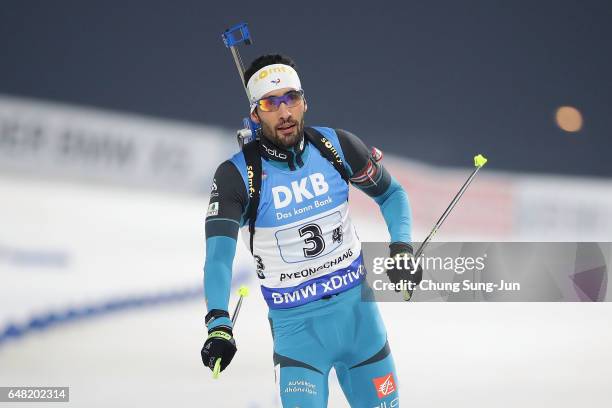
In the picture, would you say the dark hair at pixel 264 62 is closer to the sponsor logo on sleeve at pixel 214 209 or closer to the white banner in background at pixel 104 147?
the sponsor logo on sleeve at pixel 214 209

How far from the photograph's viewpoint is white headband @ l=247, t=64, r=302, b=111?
3.34 m

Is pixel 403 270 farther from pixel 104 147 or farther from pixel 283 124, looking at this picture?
pixel 104 147

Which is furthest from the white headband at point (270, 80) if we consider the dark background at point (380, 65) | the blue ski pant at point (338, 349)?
the dark background at point (380, 65)

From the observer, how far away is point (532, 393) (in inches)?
227

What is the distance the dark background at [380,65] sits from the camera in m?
9.05

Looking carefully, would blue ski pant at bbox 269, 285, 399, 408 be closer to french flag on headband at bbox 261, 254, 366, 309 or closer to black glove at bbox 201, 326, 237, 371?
french flag on headband at bbox 261, 254, 366, 309

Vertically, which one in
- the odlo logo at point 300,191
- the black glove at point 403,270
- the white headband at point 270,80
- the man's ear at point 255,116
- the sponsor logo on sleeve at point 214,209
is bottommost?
the black glove at point 403,270

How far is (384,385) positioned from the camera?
3.27 m

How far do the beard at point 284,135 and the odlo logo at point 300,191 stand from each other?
0.48ft

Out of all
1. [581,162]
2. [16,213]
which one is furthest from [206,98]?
[581,162]

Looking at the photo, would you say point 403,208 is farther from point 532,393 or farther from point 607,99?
point 607,99

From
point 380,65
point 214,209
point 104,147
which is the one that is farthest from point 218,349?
point 380,65

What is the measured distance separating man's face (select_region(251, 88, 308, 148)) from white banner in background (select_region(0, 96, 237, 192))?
18.1ft

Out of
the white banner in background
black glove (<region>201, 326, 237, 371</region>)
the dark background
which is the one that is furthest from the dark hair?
the dark background
